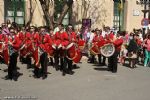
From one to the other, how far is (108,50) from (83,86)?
4.00 meters

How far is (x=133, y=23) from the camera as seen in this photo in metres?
36.1

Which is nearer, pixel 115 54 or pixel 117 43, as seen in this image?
pixel 117 43

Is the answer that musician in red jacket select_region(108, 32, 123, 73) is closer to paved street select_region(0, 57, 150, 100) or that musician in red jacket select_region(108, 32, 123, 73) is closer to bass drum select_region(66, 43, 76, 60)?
paved street select_region(0, 57, 150, 100)

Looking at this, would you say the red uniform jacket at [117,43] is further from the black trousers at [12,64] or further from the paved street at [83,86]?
the black trousers at [12,64]

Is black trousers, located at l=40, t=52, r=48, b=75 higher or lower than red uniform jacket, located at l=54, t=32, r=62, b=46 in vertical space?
lower

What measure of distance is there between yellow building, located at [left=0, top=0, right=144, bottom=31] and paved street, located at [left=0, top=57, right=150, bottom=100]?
1326 cm

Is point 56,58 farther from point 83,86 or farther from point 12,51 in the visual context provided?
point 83,86

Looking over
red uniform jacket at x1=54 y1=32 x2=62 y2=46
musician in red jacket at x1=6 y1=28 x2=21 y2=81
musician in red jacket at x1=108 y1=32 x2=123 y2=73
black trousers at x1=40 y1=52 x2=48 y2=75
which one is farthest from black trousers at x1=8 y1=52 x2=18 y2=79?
musician in red jacket at x1=108 y1=32 x2=123 y2=73

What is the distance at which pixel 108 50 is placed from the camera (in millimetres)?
19656

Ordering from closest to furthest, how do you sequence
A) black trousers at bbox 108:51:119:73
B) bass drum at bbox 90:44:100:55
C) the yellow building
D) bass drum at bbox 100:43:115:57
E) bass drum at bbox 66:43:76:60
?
bass drum at bbox 66:43:76:60 < bass drum at bbox 100:43:115:57 < black trousers at bbox 108:51:119:73 < bass drum at bbox 90:44:100:55 < the yellow building

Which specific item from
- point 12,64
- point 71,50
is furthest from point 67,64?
point 12,64

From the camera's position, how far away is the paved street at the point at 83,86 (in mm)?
14195

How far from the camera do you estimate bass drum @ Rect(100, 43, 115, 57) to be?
1953 cm

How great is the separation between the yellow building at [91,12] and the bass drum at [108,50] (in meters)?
13.8
